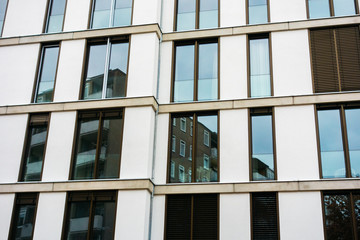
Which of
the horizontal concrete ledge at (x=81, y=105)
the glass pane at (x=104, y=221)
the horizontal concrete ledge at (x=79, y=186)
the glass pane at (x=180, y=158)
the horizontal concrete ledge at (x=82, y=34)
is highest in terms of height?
the horizontal concrete ledge at (x=82, y=34)

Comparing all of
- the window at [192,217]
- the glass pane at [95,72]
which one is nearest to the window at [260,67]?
the window at [192,217]

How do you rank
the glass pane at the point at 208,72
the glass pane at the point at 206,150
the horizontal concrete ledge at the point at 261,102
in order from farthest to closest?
1. the glass pane at the point at 208,72
2. the glass pane at the point at 206,150
3. the horizontal concrete ledge at the point at 261,102

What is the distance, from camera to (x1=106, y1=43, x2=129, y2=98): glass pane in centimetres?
2205

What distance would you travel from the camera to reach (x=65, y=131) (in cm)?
2170

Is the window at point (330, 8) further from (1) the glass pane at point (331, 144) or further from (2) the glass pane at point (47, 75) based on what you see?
(2) the glass pane at point (47, 75)

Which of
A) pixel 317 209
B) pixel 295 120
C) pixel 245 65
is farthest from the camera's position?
pixel 245 65

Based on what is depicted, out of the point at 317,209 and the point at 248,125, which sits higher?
the point at 248,125

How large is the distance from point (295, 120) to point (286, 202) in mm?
3380

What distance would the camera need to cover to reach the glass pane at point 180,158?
68.4 feet

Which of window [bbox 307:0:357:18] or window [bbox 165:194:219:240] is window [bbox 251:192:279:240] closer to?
window [bbox 165:194:219:240]

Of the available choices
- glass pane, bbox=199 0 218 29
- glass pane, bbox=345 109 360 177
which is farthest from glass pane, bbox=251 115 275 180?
glass pane, bbox=199 0 218 29

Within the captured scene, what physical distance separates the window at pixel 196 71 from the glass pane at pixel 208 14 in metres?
0.83

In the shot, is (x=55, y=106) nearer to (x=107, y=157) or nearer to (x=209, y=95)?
(x=107, y=157)

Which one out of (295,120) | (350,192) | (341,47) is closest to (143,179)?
(295,120)
